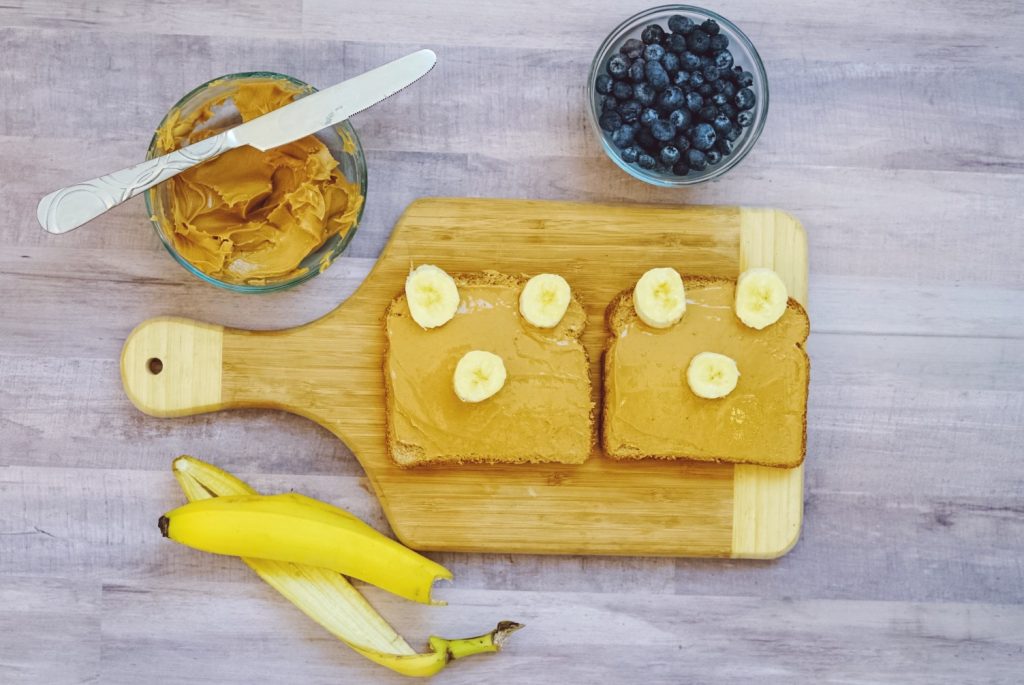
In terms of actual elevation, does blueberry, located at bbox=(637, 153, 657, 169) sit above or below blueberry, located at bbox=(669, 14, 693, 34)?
below

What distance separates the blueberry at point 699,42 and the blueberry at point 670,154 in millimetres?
295

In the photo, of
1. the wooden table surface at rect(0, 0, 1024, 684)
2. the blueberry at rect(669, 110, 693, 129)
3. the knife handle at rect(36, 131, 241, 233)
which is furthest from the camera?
the wooden table surface at rect(0, 0, 1024, 684)

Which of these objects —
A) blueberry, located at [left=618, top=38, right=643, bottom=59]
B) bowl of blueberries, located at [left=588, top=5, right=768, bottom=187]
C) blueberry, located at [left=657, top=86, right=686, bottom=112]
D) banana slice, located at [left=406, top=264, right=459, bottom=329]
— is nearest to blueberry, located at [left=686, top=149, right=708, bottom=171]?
bowl of blueberries, located at [left=588, top=5, right=768, bottom=187]

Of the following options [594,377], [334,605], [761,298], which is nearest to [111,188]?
[334,605]

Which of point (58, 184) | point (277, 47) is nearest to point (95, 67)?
point (58, 184)

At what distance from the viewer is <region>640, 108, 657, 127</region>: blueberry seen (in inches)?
98.7

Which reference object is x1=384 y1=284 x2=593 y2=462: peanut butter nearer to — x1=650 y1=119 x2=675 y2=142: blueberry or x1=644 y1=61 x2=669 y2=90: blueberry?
x1=650 y1=119 x2=675 y2=142: blueberry

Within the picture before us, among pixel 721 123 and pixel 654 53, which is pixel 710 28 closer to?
pixel 654 53

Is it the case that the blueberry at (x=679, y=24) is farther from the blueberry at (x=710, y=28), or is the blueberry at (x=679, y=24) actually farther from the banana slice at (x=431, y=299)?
the banana slice at (x=431, y=299)

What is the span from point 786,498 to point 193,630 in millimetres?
1937

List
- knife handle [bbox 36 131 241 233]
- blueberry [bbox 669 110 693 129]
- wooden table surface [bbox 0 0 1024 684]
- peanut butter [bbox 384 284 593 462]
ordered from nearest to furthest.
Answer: knife handle [bbox 36 131 241 233] < blueberry [bbox 669 110 693 129] < peanut butter [bbox 384 284 593 462] < wooden table surface [bbox 0 0 1024 684]

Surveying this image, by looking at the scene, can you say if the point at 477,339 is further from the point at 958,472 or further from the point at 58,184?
the point at 958,472

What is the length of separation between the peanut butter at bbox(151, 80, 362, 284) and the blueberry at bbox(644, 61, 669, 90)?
0.92 metres

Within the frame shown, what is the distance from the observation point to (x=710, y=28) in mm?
2570
